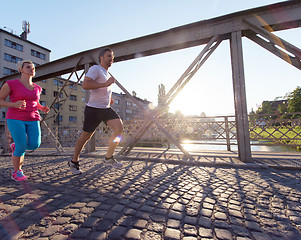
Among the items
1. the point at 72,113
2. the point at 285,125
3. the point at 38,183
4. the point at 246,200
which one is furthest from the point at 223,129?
the point at 72,113

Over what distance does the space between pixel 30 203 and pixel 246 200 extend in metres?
2.30

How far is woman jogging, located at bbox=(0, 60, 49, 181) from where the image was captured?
2.46 meters

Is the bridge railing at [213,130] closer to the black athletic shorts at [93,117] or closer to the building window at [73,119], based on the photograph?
the black athletic shorts at [93,117]

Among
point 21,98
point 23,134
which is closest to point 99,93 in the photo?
point 21,98

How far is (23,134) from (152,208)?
2282 millimetres

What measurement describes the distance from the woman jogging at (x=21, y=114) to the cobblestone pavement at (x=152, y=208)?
0.46 metres

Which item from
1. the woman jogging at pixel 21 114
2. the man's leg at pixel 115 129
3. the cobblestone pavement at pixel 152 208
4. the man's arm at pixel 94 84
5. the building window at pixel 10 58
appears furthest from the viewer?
the building window at pixel 10 58

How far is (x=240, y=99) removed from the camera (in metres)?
3.73

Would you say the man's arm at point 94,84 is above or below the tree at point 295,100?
below

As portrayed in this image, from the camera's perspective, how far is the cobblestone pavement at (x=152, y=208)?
121 centimetres

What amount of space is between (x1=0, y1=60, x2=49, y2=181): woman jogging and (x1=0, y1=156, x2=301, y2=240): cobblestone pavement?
465 mm

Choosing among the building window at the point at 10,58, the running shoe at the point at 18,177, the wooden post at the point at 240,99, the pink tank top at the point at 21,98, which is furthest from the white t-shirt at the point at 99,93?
the building window at the point at 10,58

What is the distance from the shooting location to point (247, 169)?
10.5 ft

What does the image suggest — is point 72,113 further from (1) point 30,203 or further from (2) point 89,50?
(1) point 30,203
